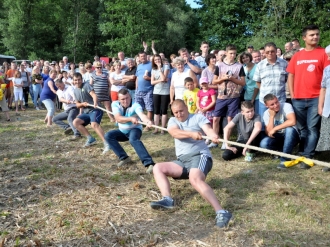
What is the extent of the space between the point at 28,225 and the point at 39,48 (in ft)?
119

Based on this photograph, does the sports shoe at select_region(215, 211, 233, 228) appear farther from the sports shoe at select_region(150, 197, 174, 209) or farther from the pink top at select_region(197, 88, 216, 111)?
the pink top at select_region(197, 88, 216, 111)

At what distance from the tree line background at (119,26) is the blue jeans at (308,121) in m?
26.2

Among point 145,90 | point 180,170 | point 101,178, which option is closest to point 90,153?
point 101,178

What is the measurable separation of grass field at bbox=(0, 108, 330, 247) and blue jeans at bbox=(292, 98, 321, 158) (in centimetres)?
35

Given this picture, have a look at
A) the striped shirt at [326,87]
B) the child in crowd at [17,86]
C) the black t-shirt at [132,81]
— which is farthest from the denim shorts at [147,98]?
the child in crowd at [17,86]

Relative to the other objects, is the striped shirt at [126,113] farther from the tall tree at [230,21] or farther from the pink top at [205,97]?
the tall tree at [230,21]

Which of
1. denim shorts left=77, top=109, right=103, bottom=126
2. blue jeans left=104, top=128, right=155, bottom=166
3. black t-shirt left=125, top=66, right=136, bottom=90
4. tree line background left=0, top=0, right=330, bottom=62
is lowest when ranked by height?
blue jeans left=104, top=128, right=155, bottom=166

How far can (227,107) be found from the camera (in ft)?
20.6

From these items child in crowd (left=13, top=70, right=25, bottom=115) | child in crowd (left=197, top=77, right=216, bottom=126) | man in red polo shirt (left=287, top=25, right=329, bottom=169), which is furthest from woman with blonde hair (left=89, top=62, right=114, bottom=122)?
man in red polo shirt (left=287, top=25, right=329, bottom=169)

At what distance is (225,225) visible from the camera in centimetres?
332

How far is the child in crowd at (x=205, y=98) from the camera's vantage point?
6348mm

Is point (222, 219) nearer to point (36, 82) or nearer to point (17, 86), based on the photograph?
point (17, 86)

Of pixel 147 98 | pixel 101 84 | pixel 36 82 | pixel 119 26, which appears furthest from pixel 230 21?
pixel 147 98

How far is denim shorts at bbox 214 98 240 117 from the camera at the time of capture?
620cm
